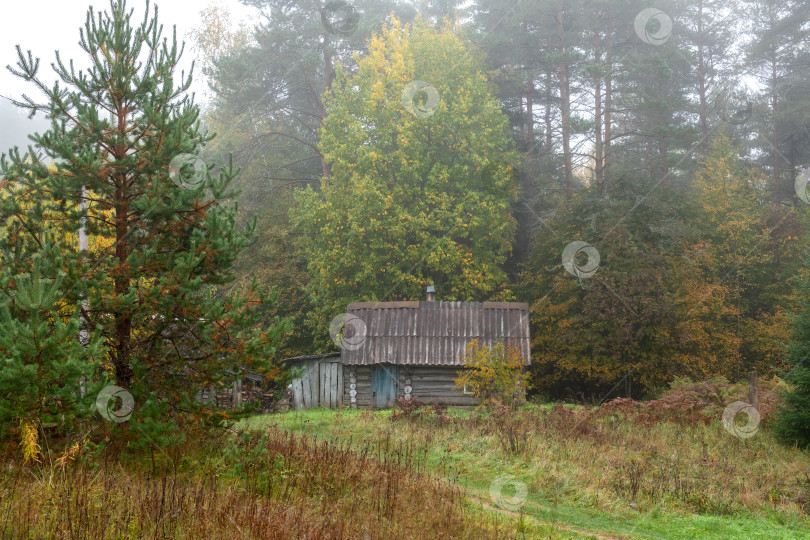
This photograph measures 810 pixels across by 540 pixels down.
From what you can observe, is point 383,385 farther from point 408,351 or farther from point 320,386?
point 320,386

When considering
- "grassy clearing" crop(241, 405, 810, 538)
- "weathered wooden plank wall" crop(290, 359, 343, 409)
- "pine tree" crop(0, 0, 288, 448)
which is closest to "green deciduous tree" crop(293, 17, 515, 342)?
"weathered wooden plank wall" crop(290, 359, 343, 409)

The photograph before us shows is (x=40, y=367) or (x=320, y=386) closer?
(x=40, y=367)

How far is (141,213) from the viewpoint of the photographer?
9.27 metres

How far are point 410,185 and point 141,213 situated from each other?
69.0 ft

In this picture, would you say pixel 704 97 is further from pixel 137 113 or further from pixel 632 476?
pixel 137 113

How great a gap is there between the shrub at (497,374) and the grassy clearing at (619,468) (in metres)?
2.42

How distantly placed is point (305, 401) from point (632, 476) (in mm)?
15784

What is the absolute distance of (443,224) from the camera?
28594 millimetres

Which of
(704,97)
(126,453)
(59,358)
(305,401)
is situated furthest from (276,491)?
(704,97)

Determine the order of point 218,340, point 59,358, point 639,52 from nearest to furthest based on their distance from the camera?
point 59,358, point 218,340, point 639,52

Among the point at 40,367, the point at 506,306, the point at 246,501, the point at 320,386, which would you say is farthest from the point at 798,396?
the point at 320,386

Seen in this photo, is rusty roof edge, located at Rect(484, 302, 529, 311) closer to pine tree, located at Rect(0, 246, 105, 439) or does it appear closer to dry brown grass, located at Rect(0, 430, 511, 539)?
dry brown grass, located at Rect(0, 430, 511, 539)

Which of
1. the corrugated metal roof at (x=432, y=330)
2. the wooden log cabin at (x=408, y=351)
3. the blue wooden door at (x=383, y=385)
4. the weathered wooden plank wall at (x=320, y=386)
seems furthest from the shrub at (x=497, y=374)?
the weathered wooden plank wall at (x=320, y=386)

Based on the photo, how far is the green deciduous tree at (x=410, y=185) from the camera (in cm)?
2839
